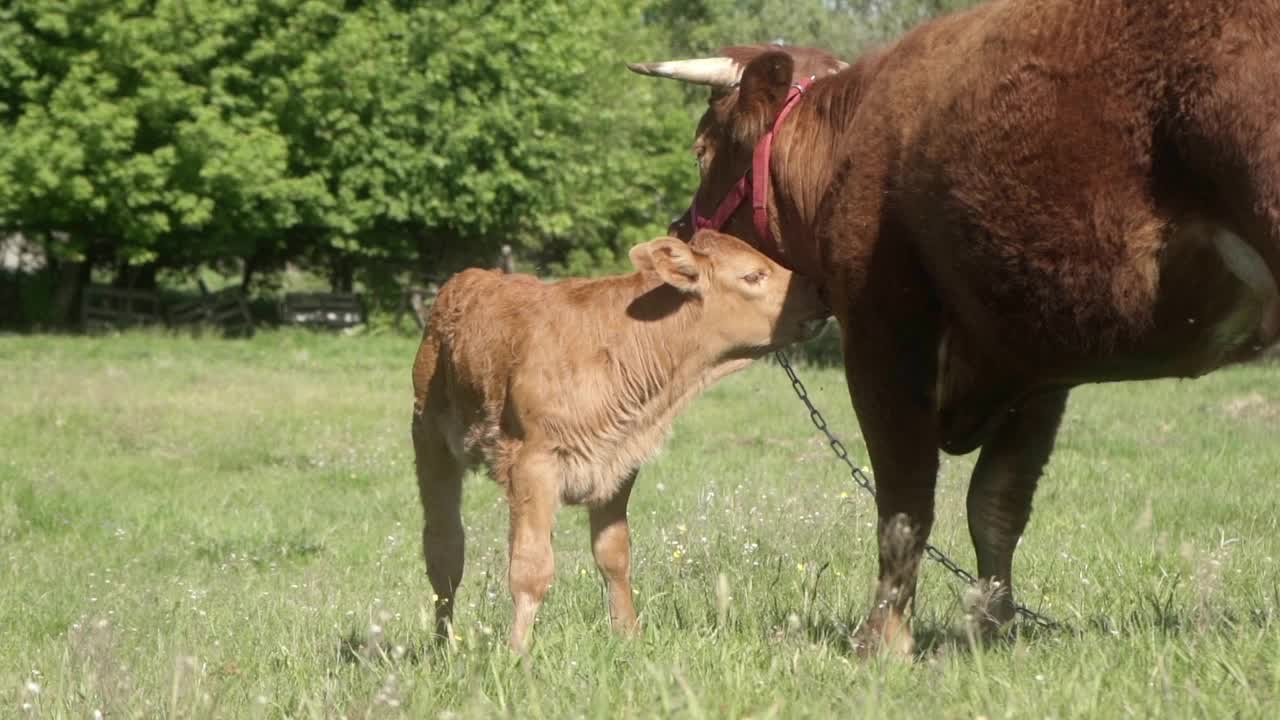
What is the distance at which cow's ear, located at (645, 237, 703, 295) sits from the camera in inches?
228

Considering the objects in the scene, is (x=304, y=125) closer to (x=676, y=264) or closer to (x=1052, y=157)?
(x=676, y=264)

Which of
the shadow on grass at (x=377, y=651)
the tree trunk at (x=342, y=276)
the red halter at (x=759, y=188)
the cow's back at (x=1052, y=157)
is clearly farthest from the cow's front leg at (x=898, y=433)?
the tree trunk at (x=342, y=276)

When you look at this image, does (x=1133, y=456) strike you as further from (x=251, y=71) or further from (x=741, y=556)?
(x=251, y=71)

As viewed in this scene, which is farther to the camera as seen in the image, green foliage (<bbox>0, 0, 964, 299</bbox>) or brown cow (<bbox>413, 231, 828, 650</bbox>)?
green foliage (<bbox>0, 0, 964, 299</bbox>)

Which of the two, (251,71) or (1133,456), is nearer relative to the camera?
(1133,456)

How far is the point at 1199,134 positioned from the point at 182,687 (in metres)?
2.78

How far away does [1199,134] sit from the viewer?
149 inches

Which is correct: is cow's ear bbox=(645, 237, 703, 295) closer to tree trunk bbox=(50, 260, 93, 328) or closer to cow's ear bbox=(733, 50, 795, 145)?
cow's ear bbox=(733, 50, 795, 145)

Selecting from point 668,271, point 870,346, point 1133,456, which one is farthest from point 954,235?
point 1133,456


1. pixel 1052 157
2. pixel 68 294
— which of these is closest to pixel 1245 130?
pixel 1052 157

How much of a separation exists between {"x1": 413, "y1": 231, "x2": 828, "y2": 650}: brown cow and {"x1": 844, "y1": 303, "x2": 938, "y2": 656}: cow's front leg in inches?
34.2

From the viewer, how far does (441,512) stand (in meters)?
6.28

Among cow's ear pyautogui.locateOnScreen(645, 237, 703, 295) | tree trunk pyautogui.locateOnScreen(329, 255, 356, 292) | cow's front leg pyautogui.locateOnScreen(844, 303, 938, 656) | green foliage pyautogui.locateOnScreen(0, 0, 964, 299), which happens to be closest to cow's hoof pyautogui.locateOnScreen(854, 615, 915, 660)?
cow's front leg pyautogui.locateOnScreen(844, 303, 938, 656)

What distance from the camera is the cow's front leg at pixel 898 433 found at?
4.89 metres
